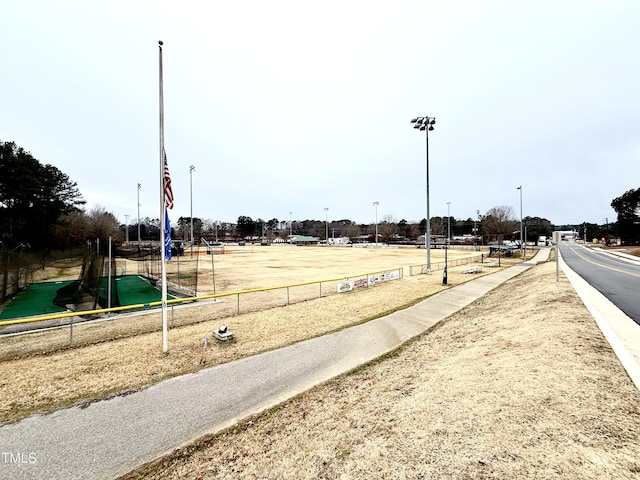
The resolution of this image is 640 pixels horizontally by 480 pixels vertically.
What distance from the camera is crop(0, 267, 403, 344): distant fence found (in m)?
10.2

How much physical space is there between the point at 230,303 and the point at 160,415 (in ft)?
33.2

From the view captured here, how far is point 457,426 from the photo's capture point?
409 cm

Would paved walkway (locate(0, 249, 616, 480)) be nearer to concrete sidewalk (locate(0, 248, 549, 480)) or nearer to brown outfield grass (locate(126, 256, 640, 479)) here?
concrete sidewalk (locate(0, 248, 549, 480))

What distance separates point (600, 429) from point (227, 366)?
7.21 m

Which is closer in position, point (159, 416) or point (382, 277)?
point (159, 416)

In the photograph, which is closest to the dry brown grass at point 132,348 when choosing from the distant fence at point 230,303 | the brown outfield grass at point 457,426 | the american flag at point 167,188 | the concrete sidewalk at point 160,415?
the distant fence at point 230,303

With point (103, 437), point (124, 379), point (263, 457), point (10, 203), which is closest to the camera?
point (263, 457)

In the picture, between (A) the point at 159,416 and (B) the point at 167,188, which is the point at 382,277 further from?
(A) the point at 159,416

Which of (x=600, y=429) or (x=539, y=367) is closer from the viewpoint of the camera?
(x=600, y=429)

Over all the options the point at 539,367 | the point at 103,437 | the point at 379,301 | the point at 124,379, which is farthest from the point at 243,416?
the point at 379,301

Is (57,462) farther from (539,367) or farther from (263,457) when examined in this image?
(539,367)

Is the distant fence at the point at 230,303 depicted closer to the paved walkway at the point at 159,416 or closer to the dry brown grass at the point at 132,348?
the dry brown grass at the point at 132,348

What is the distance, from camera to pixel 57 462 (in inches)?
164

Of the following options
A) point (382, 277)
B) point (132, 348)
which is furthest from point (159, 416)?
point (382, 277)
